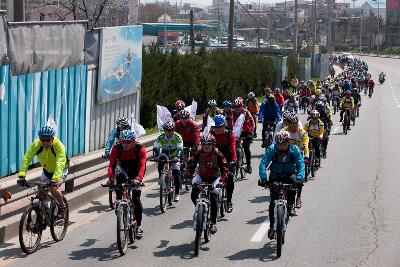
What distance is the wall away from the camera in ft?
64.0

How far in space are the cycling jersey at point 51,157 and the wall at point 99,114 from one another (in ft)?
24.9

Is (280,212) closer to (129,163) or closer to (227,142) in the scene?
(129,163)

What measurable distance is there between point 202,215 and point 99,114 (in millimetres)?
9512

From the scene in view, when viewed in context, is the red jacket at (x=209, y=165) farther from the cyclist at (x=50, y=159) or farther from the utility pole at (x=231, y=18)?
the utility pole at (x=231, y=18)

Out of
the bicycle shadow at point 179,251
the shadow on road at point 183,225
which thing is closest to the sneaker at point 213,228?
the bicycle shadow at point 179,251

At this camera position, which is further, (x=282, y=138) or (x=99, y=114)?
(x=99, y=114)

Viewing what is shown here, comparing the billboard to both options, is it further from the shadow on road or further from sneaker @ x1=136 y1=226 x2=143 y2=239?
sneaker @ x1=136 y1=226 x2=143 y2=239

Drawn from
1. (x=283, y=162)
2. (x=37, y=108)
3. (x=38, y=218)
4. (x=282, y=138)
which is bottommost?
(x=38, y=218)

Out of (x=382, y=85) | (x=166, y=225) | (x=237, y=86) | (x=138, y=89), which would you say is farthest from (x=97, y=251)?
(x=382, y=85)

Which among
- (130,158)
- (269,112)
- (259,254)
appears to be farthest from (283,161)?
(269,112)

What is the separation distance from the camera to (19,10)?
15.2 m

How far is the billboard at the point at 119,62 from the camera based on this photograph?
65.6 feet

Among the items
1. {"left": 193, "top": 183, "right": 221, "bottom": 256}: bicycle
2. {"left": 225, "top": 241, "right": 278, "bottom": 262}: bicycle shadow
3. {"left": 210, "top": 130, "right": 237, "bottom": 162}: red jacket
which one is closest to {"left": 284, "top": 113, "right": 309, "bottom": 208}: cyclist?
{"left": 210, "top": 130, "right": 237, "bottom": 162}: red jacket

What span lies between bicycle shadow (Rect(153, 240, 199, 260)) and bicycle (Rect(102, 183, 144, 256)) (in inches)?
19.0
